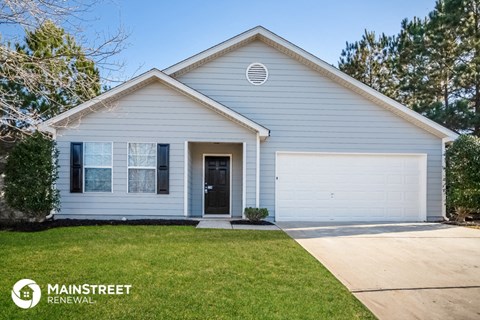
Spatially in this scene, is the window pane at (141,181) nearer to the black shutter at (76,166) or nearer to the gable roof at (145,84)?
the black shutter at (76,166)

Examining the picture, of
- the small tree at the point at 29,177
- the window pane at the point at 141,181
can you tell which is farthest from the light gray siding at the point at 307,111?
the small tree at the point at 29,177

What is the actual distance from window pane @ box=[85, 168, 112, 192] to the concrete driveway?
17.2 feet

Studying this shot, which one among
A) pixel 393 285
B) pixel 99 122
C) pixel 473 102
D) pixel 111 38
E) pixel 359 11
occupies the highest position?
pixel 359 11

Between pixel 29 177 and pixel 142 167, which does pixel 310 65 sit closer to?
pixel 142 167

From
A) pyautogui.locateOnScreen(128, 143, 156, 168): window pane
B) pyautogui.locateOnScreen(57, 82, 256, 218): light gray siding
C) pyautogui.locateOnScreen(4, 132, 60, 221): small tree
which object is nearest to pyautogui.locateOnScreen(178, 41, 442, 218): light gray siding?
pyautogui.locateOnScreen(57, 82, 256, 218): light gray siding

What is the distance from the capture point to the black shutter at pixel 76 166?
31.8ft

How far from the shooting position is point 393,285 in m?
4.46

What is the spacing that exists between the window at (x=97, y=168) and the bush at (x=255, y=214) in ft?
13.4

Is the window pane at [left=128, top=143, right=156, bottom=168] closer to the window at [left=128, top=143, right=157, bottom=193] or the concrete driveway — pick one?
the window at [left=128, top=143, right=157, bottom=193]

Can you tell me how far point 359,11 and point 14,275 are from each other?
1279 cm

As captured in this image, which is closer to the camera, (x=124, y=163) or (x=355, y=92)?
(x=124, y=163)

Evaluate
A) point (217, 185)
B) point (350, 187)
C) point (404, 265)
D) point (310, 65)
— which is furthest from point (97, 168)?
point (404, 265)

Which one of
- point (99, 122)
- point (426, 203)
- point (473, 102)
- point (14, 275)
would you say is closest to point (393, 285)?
point (14, 275)

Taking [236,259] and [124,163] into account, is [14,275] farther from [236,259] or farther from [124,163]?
[124,163]
